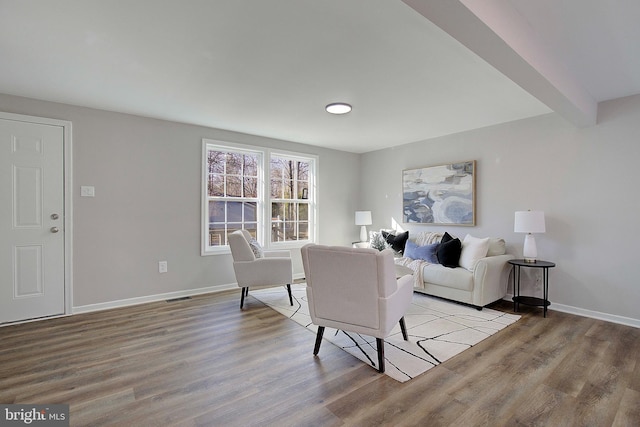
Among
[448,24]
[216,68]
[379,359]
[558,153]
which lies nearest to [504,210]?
[558,153]

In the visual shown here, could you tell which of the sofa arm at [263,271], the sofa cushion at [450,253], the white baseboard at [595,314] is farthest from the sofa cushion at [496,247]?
the sofa arm at [263,271]

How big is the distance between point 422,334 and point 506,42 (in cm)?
230

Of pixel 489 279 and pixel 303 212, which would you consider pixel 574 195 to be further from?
pixel 303 212

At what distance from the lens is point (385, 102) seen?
3.17 m

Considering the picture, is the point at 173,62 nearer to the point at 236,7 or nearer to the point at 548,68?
the point at 236,7

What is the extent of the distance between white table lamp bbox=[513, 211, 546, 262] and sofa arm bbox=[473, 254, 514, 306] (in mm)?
272

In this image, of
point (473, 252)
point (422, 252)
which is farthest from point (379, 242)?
point (473, 252)

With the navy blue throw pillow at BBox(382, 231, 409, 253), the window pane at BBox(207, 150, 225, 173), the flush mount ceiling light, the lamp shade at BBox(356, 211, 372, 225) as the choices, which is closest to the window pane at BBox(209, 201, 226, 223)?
the window pane at BBox(207, 150, 225, 173)

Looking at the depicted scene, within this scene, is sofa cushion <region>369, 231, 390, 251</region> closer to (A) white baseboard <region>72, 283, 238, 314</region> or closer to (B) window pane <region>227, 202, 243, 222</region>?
(B) window pane <region>227, 202, 243, 222</region>

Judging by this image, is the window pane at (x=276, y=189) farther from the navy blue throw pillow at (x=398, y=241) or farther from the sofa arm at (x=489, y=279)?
the sofa arm at (x=489, y=279)

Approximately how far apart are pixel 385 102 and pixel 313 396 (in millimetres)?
2720

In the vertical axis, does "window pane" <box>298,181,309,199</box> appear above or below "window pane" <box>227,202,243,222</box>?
above

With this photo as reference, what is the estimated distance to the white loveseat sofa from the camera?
3.38 m

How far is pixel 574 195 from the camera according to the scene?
3354 mm
